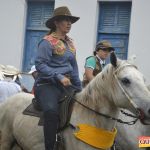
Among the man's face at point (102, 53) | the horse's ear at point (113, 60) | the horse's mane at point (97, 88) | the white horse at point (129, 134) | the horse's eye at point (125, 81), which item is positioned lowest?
the white horse at point (129, 134)

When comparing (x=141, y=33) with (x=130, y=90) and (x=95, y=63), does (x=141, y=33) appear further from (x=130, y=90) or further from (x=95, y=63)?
(x=130, y=90)

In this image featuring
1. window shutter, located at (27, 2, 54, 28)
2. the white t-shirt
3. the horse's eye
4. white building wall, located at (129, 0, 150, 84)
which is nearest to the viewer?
the horse's eye

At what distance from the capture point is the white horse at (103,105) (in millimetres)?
5426

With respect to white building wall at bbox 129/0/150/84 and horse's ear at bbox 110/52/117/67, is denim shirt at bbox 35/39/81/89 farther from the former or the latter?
white building wall at bbox 129/0/150/84

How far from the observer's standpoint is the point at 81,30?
12047 mm

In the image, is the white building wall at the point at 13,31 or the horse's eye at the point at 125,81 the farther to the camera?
the white building wall at the point at 13,31

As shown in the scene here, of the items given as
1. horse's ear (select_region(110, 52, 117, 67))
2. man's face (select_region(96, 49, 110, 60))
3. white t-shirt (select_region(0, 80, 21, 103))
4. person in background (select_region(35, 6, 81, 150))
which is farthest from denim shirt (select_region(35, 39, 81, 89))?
white t-shirt (select_region(0, 80, 21, 103))

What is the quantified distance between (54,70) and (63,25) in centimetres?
60

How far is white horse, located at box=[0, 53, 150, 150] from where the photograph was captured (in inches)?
214

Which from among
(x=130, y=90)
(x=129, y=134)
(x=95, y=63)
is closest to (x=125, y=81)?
(x=130, y=90)

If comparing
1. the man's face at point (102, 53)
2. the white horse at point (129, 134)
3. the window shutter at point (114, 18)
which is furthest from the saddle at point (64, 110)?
the window shutter at point (114, 18)

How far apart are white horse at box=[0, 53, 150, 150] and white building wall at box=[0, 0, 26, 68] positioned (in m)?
6.19

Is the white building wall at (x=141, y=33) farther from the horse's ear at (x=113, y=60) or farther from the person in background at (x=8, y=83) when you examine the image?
the horse's ear at (x=113, y=60)

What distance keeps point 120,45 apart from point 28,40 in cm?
245
